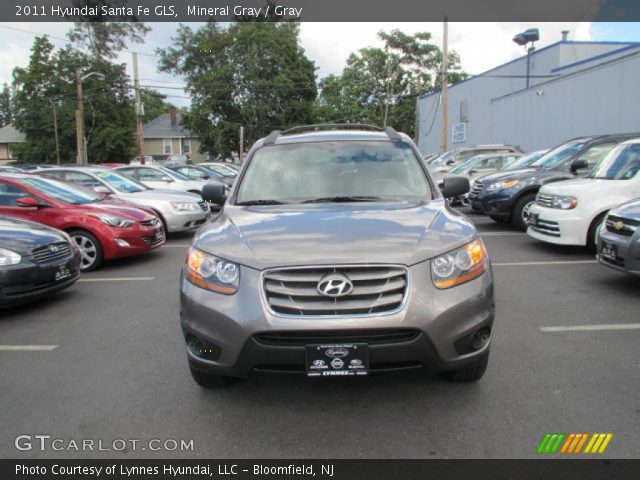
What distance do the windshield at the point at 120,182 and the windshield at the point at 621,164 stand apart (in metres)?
9.03

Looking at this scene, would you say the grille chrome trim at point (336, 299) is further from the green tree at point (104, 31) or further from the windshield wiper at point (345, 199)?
the green tree at point (104, 31)

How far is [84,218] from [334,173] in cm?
518

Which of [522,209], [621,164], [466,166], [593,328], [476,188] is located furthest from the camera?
[466,166]

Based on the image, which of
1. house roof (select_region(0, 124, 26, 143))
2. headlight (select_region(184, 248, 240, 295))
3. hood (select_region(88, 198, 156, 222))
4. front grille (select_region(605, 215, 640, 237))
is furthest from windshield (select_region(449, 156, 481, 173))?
house roof (select_region(0, 124, 26, 143))

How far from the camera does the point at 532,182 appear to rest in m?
9.97

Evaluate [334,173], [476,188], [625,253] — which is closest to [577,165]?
[476,188]

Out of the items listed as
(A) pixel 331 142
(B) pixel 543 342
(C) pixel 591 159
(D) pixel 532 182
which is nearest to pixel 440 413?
(B) pixel 543 342

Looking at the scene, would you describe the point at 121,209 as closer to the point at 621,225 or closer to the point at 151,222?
the point at 151,222

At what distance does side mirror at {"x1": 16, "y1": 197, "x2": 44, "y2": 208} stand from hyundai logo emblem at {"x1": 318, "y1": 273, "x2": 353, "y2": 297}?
655cm

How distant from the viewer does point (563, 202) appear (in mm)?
7719
